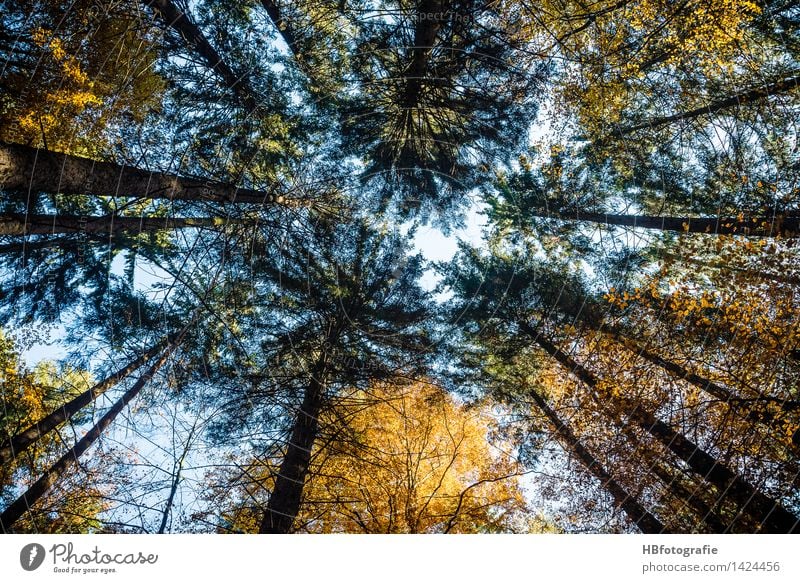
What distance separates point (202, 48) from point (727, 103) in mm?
8495

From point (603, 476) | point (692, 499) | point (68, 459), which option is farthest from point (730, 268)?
point (68, 459)

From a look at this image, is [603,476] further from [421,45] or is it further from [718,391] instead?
[421,45]

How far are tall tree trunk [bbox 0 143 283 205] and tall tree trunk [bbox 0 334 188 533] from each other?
2.39 meters

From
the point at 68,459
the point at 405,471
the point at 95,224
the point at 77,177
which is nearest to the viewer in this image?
the point at 77,177

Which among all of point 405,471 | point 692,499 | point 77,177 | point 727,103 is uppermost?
point 727,103

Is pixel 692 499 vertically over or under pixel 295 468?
under

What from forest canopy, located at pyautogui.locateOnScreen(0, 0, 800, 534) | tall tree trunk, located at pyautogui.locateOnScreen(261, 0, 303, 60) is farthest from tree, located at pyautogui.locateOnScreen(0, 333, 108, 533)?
tall tree trunk, located at pyautogui.locateOnScreen(261, 0, 303, 60)

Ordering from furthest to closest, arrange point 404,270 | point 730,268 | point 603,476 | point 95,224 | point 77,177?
1. point 404,270
2. point 730,268
3. point 95,224
4. point 603,476
5. point 77,177

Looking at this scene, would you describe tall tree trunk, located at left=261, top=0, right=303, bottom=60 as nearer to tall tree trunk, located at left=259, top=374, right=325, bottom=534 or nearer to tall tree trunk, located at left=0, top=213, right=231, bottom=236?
tall tree trunk, located at left=0, top=213, right=231, bottom=236

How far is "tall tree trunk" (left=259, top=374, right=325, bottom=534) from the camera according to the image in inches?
190

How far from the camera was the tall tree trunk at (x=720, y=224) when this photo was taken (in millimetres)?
5773

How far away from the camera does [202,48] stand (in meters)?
5.90
